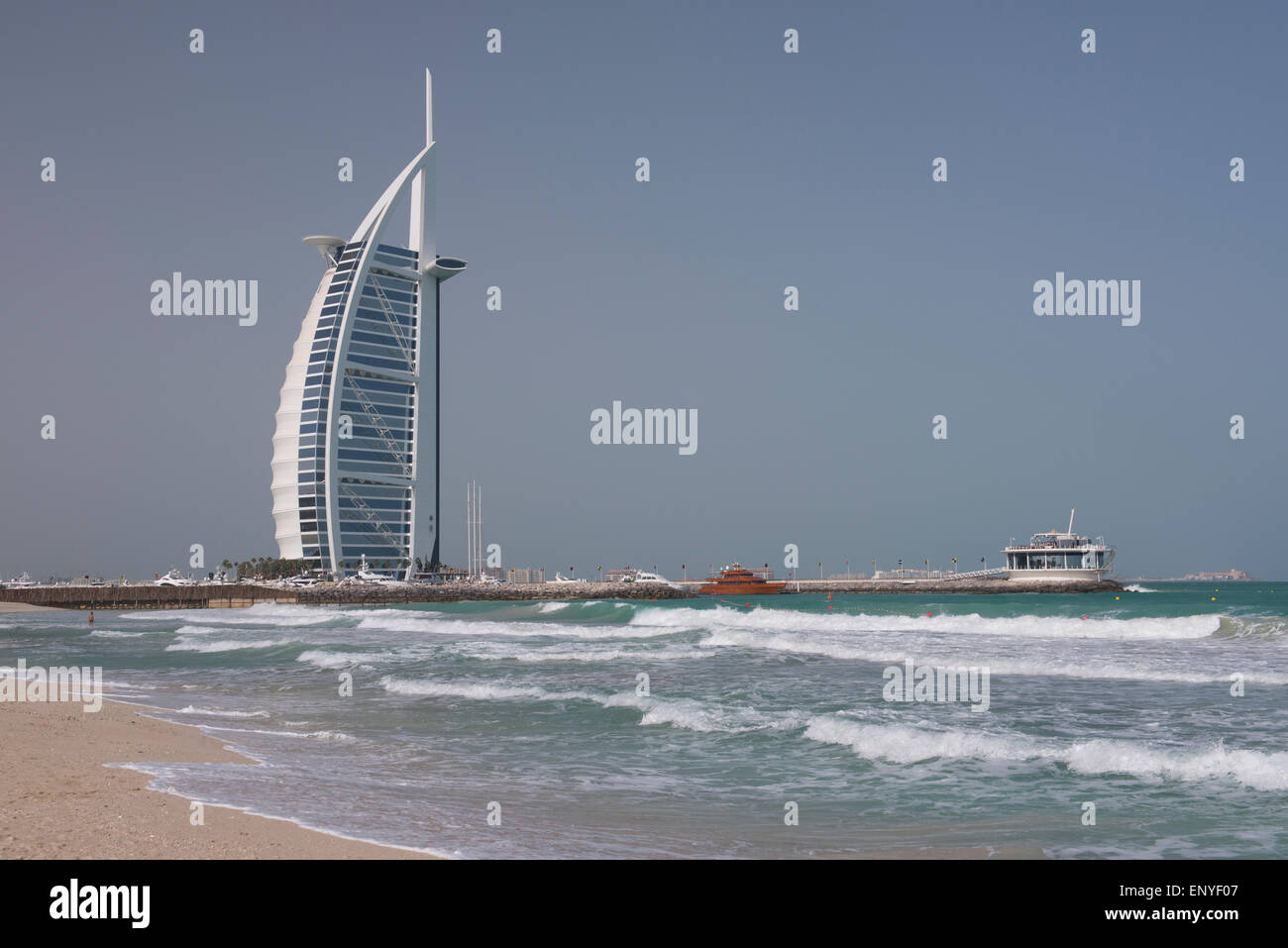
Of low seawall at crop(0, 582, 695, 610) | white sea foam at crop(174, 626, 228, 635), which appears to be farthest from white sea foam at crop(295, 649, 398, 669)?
low seawall at crop(0, 582, 695, 610)

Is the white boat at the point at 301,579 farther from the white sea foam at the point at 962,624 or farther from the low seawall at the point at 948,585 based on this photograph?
the white sea foam at the point at 962,624

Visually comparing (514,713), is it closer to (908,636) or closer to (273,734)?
(273,734)

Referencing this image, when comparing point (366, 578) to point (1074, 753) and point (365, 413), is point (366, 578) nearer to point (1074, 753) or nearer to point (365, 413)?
point (365, 413)

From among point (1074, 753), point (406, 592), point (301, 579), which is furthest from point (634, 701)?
point (301, 579)

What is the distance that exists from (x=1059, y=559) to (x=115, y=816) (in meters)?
124

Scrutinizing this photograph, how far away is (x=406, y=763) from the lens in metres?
13.1

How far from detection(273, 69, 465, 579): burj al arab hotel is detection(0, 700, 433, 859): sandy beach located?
10647 centimetres

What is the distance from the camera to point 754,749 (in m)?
14.1

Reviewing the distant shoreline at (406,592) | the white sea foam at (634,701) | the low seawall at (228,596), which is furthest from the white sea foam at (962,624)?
the distant shoreline at (406,592)

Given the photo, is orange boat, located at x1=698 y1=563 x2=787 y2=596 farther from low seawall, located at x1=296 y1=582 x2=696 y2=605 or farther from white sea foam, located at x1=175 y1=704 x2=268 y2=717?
white sea foam, located at x1=175 y1=704 x2=268 y2=717

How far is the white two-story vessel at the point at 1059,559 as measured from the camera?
11631cm

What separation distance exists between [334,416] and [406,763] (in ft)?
356
